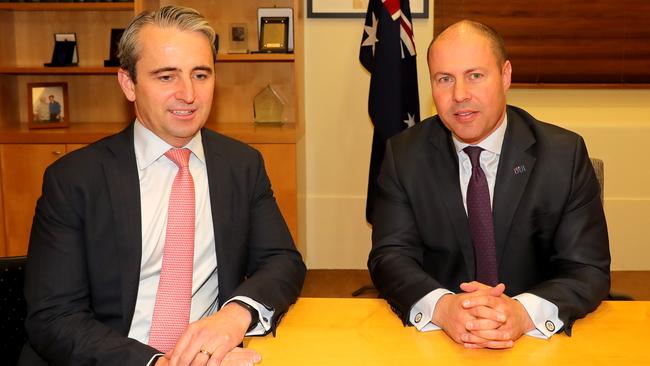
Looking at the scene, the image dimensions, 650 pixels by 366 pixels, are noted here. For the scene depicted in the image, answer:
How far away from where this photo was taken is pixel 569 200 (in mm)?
2146

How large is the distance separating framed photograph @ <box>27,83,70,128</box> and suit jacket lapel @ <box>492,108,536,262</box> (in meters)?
3.32

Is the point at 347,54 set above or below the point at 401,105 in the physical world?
above

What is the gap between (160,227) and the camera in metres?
1.94

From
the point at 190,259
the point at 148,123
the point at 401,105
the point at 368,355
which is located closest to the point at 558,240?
the point at 368,355

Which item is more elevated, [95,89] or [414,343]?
[95,89]

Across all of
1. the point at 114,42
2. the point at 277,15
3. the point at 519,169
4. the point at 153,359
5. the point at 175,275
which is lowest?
the point at 153,359

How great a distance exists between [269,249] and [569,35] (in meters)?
3.67

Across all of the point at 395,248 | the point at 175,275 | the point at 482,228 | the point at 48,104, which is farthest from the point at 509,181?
the point at 48,104

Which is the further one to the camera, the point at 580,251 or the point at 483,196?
the point at 483,196

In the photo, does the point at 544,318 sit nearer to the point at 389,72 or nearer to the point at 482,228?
the point at 482,228

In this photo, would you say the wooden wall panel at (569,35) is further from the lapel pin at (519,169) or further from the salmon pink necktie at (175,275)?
the salmon pink necktie at (175,275)

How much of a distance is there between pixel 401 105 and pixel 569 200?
235cm

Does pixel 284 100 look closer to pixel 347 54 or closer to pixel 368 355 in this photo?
pixel 347 54

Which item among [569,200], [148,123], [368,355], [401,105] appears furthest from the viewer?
[401,105]
